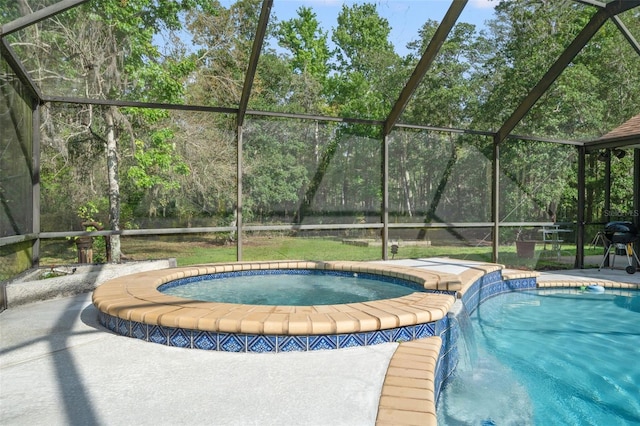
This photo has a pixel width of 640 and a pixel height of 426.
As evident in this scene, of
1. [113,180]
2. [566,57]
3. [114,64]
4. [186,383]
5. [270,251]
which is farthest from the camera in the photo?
[270,251]

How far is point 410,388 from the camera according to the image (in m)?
1.75

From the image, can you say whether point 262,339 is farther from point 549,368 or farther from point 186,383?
point 549,368

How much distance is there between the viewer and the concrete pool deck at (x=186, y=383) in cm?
158

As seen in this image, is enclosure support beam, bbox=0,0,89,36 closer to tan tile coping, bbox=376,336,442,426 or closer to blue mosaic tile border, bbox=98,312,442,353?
blue mosaic tile border, bbox=98,312,442,353

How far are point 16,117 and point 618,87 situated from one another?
14.1 metres

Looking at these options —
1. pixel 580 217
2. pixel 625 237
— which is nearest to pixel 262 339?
pixel 625 237

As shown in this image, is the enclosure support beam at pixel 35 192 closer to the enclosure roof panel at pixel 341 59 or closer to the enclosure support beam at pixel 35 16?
the enclosure roof panel at pixel 341 59

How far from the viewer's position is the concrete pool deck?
1579 millimetres

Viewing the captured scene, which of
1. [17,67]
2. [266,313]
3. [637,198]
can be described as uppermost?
[17,67]

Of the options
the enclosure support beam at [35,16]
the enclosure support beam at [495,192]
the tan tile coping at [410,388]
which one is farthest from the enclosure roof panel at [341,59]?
the tan tile coping at [410,388]

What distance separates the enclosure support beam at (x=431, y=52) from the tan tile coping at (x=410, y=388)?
3.97m

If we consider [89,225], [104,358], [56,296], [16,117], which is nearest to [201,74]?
[89,225]

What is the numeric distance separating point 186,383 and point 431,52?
478 centimetres

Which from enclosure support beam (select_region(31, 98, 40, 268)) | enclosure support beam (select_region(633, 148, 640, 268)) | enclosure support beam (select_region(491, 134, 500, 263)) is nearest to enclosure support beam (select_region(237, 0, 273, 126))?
enclosure support beam (select_region(31, 98, 40, 268))
